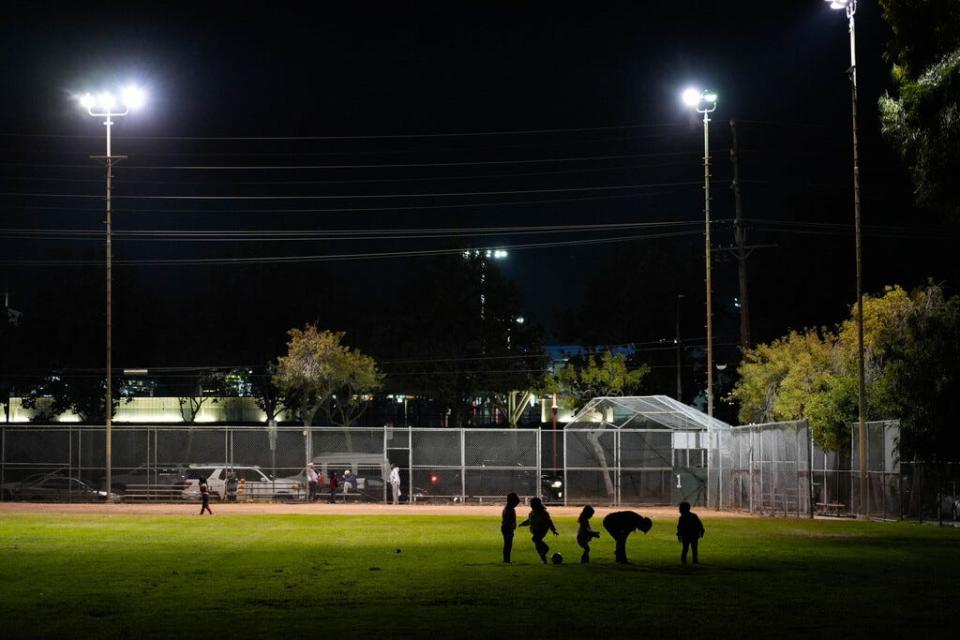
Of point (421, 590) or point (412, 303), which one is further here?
point (412, 303)

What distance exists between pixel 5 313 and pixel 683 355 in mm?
46486

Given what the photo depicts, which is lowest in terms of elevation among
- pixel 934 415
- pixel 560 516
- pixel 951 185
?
pixel 560 516

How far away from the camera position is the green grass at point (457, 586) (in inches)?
571

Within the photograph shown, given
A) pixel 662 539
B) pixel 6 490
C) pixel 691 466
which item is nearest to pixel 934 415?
pixel 662 539

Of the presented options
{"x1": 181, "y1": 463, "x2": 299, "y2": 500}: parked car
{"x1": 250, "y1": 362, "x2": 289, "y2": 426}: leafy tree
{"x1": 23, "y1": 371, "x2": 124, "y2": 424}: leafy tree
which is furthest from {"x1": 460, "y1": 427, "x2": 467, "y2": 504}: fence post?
{"x1": 23, "y1": 371, "x2": 124, "y2": 424}: leafy tree

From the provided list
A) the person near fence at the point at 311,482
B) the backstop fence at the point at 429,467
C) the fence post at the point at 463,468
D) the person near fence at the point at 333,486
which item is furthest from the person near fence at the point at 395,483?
the person near fence at the point at 311,482

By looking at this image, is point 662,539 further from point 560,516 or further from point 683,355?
point 683,355

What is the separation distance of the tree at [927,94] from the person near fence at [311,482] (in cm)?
3001

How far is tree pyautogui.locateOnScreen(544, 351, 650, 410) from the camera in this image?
7550cm

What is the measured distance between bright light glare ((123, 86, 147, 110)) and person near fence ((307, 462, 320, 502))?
1528 centimetres

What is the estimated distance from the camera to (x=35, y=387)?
7956cm

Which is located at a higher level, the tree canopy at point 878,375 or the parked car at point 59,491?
the tree canopy at point 878,375

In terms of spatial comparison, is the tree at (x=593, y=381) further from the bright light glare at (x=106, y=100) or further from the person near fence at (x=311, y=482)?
the bright light glare at (x=106, y=100)

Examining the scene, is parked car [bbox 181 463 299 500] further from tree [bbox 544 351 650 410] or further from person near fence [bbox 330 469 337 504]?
tree [bbox 544 351 650 410]
